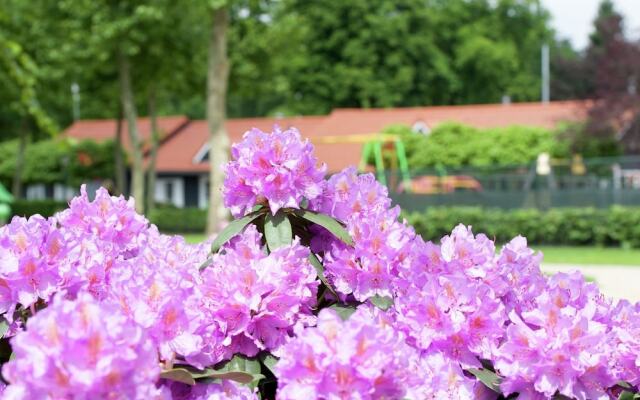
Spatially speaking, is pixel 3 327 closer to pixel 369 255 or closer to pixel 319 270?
pixel 319 270

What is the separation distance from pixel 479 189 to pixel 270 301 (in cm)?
2517

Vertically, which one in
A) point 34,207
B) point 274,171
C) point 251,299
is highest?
point 274,171

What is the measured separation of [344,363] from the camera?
60.3 inches

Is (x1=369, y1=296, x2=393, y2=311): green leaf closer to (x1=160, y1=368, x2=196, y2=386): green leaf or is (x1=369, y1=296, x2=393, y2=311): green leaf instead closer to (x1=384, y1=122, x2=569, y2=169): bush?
→ (x1=160, y1=368, x2=196, y2=386): green leaf

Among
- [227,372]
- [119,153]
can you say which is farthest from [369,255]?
[119,153]

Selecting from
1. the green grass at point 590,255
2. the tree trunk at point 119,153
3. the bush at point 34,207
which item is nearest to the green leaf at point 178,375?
the green grass at point 590,255

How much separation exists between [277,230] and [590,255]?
19838 millimetres

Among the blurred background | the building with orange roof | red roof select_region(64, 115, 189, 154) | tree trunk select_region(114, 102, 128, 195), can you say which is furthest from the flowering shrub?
red roof select_region(64, 115, 189, 154)

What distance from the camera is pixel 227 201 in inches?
90.0

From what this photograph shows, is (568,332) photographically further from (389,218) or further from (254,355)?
(254,355)

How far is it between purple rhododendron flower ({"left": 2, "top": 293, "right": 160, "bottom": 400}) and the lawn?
1714cm

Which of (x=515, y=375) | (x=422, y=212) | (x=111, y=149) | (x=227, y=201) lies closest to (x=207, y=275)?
(x=227, y=201)

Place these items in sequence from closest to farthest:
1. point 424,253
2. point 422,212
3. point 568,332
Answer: point 568,332 < point 424,253 < point 422,212

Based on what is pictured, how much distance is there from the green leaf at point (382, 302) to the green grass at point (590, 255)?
16.8 metres
